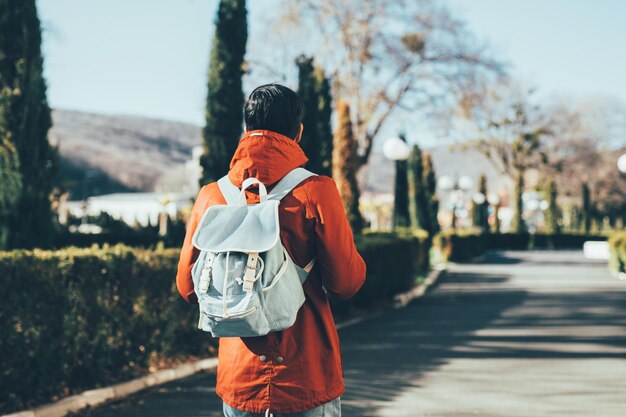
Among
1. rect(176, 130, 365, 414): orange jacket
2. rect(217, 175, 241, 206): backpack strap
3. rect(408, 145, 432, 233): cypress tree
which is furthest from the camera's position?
rect(408, 145, 432, 233): cypress tree

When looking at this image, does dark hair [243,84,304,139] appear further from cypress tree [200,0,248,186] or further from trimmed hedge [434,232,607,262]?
trimmed hedge [434,232,607,262]

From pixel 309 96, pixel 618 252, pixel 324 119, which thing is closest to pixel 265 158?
pixel 309 96

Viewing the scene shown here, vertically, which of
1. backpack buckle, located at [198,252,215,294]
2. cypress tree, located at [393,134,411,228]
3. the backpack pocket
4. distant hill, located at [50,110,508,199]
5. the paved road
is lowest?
the paved road

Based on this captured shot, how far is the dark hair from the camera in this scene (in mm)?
2742

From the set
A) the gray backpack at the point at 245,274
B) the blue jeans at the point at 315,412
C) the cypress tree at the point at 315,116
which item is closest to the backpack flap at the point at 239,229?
the gray backpack at the point at 245,274

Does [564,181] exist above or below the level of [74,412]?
above

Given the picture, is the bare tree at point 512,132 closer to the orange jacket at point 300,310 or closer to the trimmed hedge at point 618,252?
the trimmed hedge at point 618,252

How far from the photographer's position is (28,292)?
608 cm

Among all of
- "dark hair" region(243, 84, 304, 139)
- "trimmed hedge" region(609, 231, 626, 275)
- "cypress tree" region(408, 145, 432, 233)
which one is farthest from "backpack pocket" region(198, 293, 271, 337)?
"cypress tree" region(408, 145, 432, 233)

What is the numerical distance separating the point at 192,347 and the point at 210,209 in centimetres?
624

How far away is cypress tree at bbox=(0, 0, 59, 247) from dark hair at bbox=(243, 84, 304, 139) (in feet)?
22.0

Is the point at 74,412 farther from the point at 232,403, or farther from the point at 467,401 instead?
the point at 232,403

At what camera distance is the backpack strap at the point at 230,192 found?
8.78ft

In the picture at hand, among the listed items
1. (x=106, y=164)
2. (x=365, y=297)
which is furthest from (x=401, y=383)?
(x=106, y=164)
